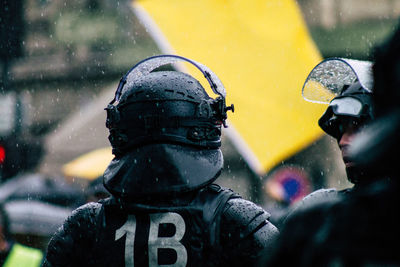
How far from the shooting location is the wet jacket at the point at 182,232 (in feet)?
6.50

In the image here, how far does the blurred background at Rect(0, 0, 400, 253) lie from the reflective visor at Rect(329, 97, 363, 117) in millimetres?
4817

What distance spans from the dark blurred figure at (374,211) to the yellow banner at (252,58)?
4941 millimetres

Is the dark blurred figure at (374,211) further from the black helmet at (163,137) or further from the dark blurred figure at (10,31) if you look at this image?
the dark blurred figure at (10,31)

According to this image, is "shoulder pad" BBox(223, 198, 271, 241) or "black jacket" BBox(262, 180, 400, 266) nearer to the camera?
"black jacket" BBox(262, 180, 400, 266)

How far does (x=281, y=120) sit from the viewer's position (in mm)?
6027

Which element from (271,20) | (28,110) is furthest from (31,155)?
(271,20)

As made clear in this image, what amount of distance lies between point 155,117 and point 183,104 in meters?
0.13

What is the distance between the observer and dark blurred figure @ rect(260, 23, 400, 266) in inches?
31.1

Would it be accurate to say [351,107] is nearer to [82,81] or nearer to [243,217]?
[243,217]

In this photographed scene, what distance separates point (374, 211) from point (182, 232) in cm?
126

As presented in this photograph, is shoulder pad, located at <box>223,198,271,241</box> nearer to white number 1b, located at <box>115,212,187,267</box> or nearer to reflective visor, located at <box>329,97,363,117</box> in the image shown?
white number 1b, located at <box>115,212,187,267</box>

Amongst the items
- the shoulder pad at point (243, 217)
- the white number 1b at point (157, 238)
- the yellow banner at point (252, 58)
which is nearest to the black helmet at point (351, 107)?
the shoulder pad at point (243, 217)

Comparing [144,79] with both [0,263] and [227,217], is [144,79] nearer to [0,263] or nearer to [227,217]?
[227,217]

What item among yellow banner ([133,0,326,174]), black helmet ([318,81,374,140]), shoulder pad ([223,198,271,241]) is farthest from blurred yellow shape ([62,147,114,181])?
shoulder pad ([223,198,271,241])
